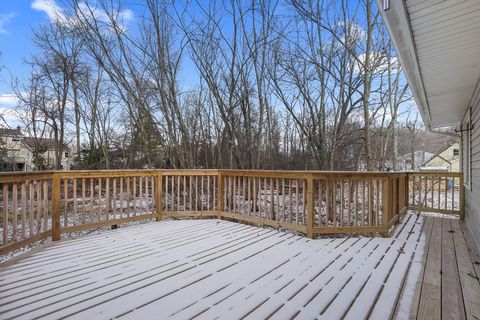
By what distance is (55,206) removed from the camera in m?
3.75

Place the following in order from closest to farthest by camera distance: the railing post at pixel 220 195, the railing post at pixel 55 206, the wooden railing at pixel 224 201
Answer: the wooden railing at pixel 224 201 → the railing post at pixel 55 206 → the railing post at pixel 220 195

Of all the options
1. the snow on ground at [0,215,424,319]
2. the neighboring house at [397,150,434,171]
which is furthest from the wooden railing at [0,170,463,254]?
the neighboring house at [397,150,434,171]

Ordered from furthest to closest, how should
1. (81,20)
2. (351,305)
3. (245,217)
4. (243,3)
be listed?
1. (243,3)
2. (81,20)
3. (245,217)
4. (351,305)

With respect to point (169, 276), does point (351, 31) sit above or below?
above

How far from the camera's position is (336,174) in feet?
13.0

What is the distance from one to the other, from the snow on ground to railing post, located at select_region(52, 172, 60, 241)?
0.16 metres

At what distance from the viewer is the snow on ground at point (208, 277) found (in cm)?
203

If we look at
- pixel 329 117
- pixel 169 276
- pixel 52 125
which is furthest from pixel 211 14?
pixel 52 125

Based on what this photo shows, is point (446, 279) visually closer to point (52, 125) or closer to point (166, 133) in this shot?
point (166, 133)

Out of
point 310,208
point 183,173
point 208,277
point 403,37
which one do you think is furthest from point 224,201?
point 403,37

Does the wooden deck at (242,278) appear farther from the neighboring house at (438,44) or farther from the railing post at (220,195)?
the neighboring house at (438,44)

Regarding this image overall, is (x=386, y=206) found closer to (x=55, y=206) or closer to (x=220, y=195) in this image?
(x=220, y=195)

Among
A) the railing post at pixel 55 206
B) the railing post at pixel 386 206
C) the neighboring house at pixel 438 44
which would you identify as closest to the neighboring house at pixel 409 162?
the railing post at pixel 386 206

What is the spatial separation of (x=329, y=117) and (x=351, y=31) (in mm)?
2148
